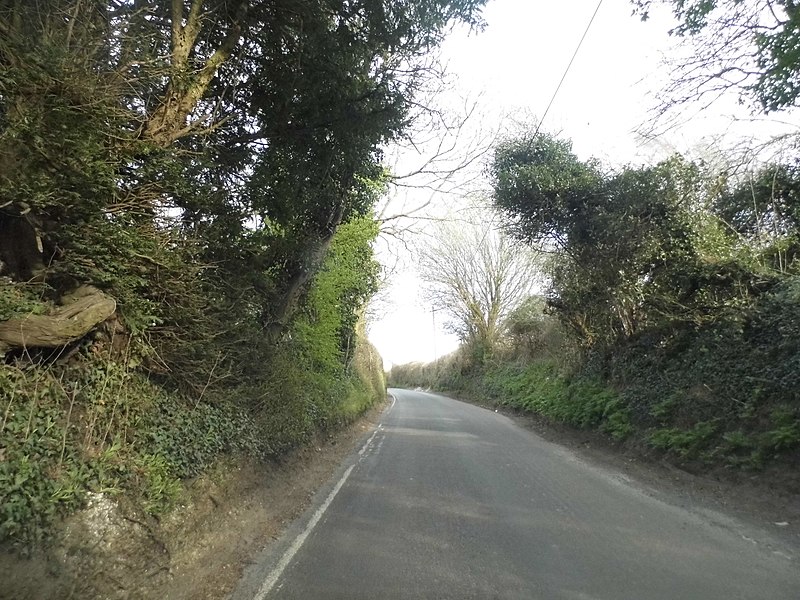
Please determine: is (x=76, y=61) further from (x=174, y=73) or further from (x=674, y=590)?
(x=674, y=590)

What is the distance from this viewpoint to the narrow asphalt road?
16.1 ft

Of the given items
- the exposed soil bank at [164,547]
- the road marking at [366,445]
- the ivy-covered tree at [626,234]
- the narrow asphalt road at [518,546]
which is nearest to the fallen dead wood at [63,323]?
the exposed soil bank at [164,547]

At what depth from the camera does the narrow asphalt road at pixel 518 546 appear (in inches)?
193

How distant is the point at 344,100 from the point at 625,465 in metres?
8.72

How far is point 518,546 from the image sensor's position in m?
6.00

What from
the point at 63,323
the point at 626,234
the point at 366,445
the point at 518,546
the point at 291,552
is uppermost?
the point at 626,234

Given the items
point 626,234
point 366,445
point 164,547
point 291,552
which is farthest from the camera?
point 366,445

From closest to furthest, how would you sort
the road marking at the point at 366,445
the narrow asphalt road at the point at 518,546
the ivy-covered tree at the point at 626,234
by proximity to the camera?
the narrow asphalt road at the point at 518,546 → the ivy-covered tree at the point at 626,234 → the road marking at the point at 366,445

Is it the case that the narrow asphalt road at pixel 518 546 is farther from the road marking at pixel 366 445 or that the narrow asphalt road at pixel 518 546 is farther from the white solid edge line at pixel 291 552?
the road marking at pixel 366 445

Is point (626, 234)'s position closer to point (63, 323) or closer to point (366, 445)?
point (366, 445)

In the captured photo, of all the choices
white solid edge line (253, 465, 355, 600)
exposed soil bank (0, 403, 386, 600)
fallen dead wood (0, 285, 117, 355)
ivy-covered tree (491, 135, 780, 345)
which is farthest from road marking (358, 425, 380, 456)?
fallen dead wood (0, 285, 117, 355)

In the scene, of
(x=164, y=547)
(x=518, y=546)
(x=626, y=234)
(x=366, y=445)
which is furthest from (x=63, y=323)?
(x=626, y=234)

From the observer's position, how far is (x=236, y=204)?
891cm

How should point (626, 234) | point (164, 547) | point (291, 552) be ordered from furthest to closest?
point (626, 234), point (291, 552), point (164, 547)
